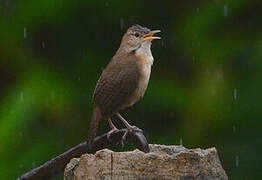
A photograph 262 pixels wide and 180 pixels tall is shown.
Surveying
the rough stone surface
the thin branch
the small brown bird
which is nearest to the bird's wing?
the small brown bird

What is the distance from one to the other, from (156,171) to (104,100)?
1028 millimetres

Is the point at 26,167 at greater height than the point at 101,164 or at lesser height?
lesser

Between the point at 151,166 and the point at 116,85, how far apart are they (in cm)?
128

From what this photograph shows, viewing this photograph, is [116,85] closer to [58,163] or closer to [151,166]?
[58,163]

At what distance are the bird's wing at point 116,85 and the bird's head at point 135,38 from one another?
9 centimetres

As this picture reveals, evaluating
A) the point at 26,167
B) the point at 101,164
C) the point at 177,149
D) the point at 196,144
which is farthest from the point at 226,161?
the point at 101,164

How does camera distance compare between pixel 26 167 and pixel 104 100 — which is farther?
pixel 26 167

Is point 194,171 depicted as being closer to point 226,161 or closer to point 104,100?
point 104,100

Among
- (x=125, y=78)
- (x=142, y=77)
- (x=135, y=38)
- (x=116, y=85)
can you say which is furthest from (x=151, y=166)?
(x=135, y=38)

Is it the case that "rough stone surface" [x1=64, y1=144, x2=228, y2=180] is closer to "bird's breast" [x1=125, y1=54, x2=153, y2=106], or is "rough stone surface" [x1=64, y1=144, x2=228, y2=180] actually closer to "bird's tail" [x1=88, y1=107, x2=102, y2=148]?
"bird's tail" [x1=88, y1=107, x2=102, y2=148]

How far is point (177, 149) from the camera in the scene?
1.97 m

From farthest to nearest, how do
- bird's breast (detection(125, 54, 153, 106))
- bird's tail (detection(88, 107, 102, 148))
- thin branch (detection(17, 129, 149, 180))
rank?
1. bird's breast (detection(125, 54, 153, 106))
2. bird's tail (detection(88, 107, 102, 148))
3. thin branch (detection(17, 129, 149, 180))

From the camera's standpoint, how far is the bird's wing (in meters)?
2.70

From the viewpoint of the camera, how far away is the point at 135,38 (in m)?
3.45
